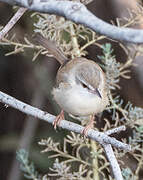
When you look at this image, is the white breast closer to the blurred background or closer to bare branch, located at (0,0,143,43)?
the blurred background

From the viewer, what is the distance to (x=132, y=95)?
3641 millimetres

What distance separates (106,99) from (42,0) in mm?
1270

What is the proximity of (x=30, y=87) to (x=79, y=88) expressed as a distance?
1794 mm

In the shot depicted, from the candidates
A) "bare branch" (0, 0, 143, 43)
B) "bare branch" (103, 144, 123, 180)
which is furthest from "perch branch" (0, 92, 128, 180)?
"bare branch" (0, 0, 143, 43)

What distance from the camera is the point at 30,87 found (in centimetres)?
411

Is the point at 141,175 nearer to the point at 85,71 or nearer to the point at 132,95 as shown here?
the point at 132,95

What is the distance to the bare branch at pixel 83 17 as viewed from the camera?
946 millimetres

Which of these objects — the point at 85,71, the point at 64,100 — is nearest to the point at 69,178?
the point at 64,100

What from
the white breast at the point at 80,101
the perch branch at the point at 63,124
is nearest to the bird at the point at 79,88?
the white breast at the point at 80,101

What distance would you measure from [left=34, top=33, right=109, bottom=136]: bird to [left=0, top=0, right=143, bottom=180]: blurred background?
3.07 ft

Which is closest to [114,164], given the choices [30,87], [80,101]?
[80,101]

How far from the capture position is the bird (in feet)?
7.45

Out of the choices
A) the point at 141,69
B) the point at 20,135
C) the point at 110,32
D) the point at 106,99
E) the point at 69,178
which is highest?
the point at 110,32

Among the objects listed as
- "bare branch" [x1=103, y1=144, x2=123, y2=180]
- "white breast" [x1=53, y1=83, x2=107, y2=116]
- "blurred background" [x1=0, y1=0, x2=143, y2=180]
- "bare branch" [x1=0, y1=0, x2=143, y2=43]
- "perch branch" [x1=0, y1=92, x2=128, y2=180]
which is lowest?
"blurred background" [x1=0, y1=0, x2=143, y2=180]
